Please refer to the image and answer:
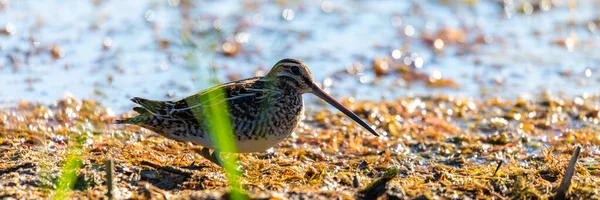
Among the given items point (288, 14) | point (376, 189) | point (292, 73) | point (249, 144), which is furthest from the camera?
point (288, 14)

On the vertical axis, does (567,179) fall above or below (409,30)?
below

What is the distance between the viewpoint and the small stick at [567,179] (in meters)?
4.98

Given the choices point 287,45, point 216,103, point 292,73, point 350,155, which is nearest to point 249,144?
point 216,103

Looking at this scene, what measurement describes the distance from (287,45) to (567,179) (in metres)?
5.81

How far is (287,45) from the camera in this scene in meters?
10.5

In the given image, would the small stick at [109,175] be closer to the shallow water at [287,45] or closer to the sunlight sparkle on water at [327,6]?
the shallow water at [287,45]

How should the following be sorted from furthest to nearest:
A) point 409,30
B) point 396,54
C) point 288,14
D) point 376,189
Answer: point 288,14 < point 409,30 < point 396,54 < point 376,189

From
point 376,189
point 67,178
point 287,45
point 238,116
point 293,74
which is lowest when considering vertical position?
point 376,189

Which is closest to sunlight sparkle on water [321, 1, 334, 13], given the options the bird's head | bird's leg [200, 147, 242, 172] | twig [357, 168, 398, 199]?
the bird's head

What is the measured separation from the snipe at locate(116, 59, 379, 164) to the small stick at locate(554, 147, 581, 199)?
1820 mm

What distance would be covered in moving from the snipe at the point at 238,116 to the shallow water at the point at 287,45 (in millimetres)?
2221

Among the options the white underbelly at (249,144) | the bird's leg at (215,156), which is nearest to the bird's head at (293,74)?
the white underbelly at (249,144)

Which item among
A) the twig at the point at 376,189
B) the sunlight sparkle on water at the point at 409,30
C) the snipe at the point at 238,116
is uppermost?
the sunlight sparkle on water at the point at 409,30

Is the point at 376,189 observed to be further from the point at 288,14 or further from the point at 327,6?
the point at 327,6
